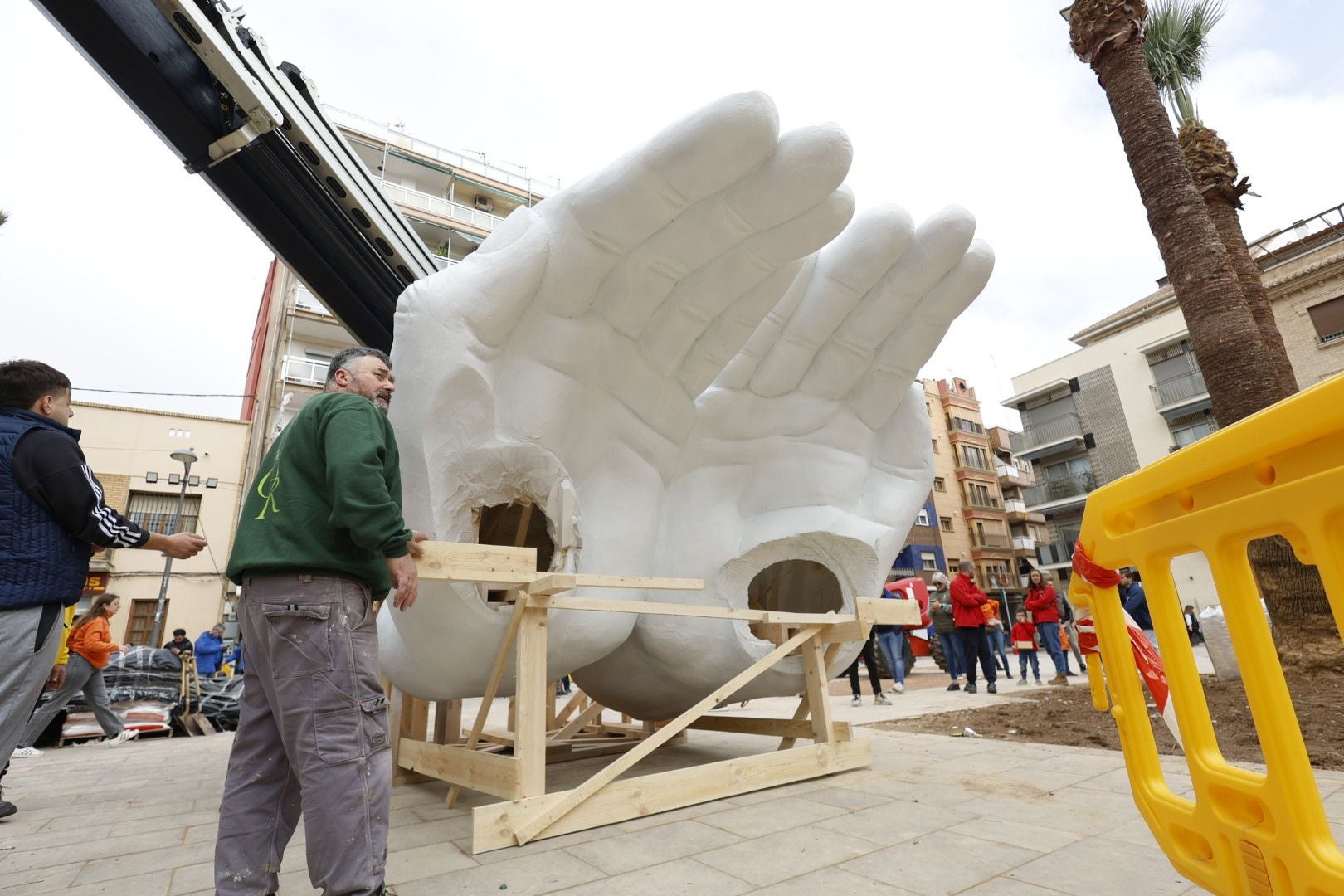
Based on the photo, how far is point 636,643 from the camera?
4434 mm

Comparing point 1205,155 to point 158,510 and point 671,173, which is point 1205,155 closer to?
point 671,173

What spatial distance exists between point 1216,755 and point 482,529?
14.5 ft

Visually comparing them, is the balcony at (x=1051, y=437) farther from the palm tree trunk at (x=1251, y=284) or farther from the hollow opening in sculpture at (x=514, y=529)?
the hollow opening in sculpture at (x=514, y=529)

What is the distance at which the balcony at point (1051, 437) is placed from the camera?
3319 cm

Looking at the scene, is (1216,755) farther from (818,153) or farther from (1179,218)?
(1179,218)

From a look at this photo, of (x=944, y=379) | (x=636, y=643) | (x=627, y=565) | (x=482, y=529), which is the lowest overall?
(x=636, y=643)

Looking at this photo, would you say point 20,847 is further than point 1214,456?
Yes

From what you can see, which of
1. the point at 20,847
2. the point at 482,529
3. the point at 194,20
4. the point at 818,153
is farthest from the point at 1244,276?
the point at 20,847

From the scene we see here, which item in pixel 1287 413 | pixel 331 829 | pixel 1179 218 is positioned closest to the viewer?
pixel 1287 413

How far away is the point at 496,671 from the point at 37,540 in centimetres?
184

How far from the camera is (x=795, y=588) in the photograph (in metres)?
6.08

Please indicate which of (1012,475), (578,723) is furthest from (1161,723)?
(1012,475)

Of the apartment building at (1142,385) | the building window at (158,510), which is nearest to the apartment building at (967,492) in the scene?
the apartment building at (1142,385)

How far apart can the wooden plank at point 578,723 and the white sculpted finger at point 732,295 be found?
7.85 feet
